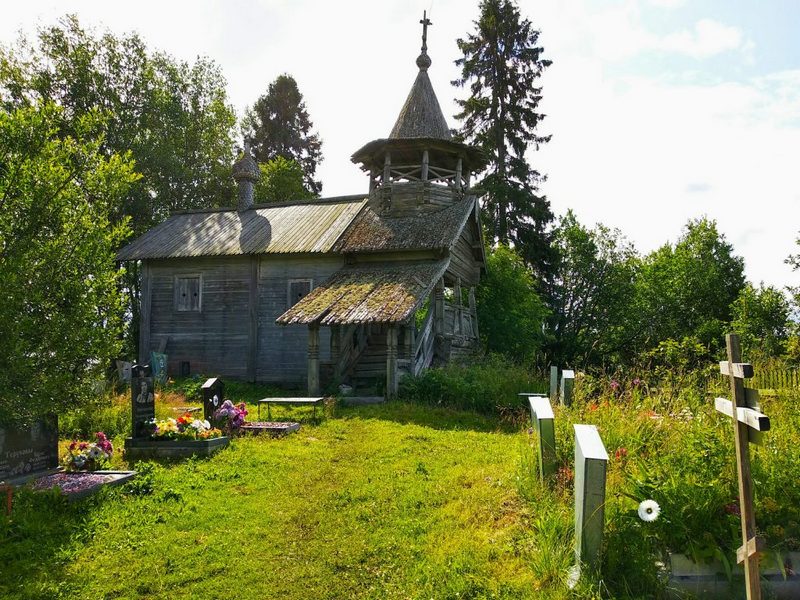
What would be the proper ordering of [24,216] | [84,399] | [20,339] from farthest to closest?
[84,399]
[24,216]
[20,339]

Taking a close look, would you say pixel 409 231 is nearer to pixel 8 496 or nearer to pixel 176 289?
pixel 176 289

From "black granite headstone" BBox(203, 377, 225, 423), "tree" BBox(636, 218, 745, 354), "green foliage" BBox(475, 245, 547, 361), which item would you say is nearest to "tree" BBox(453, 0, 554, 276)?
"green foliage" BBox(475, 245, 547, 361)

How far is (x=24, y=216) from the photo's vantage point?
7.03 m

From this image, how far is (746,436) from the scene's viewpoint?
4066 millimetres

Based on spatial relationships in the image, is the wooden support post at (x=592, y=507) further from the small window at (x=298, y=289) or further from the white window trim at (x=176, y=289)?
the white window trim at (x=176, y=289)

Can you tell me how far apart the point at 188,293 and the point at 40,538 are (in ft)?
53.9

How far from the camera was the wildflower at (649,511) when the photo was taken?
4.59 m

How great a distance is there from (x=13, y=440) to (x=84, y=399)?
1.12 m

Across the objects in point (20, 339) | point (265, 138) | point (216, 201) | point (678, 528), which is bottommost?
point (678, 528)

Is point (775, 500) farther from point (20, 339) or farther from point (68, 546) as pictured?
point (20, 339)

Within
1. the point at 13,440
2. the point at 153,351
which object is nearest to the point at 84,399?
the point at 13,440

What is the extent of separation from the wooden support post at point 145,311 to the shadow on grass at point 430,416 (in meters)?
10.9

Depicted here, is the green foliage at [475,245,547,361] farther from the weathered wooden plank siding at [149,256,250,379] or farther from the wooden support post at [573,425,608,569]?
the wooden support post at [573,425,608,569]

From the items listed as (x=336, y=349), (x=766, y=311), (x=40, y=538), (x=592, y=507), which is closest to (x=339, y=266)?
(x=336, y=349)
